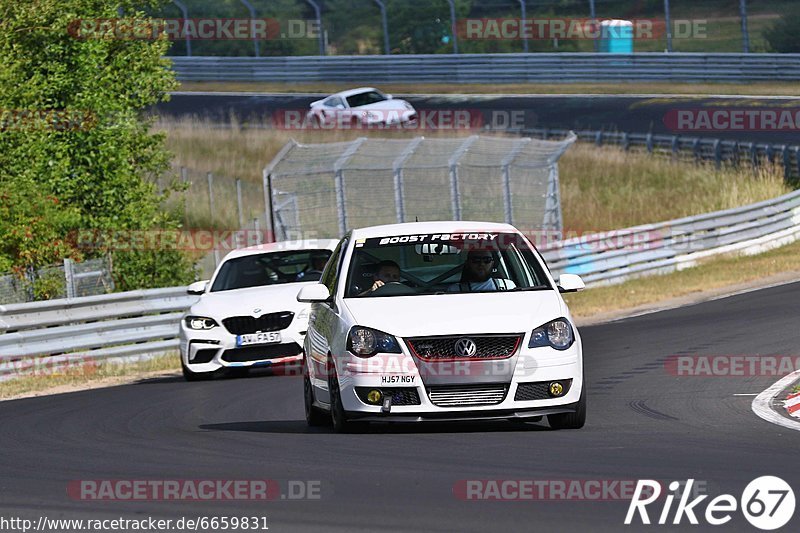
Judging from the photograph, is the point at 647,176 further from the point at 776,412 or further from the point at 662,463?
the point at 662,463

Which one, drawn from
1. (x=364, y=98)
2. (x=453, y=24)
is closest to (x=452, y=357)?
(x=364, y=98)

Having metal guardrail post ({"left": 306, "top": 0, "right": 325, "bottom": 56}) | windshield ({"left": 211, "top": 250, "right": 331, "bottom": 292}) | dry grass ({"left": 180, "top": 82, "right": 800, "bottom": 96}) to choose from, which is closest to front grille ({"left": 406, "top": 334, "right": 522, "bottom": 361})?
windshield ({"left": 211, "top": 250, "right": 331, "bottom": 292})

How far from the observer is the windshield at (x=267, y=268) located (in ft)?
57.8

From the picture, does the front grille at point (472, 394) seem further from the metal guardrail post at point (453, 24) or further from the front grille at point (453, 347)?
the metal guardrail post at point (453, 24)

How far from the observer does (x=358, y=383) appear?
9680 millimetres

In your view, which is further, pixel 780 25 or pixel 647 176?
pixel 780 25

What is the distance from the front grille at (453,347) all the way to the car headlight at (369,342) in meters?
0.12

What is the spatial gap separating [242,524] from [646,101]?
39525mm

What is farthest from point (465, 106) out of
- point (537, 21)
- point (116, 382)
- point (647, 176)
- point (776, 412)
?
point (776, 412)

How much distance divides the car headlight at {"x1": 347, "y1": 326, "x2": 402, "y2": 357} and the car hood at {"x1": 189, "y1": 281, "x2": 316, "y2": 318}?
6.54m

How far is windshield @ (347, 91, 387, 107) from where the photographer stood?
45188 mm

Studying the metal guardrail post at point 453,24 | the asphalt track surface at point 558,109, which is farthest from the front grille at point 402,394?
the metal guardrail post at point 453,24

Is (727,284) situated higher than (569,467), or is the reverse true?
(569,467)

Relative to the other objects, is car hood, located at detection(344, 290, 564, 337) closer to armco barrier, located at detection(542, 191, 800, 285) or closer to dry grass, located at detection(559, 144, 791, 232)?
armco barrier, located at detection(542, 191, 800, 285)
